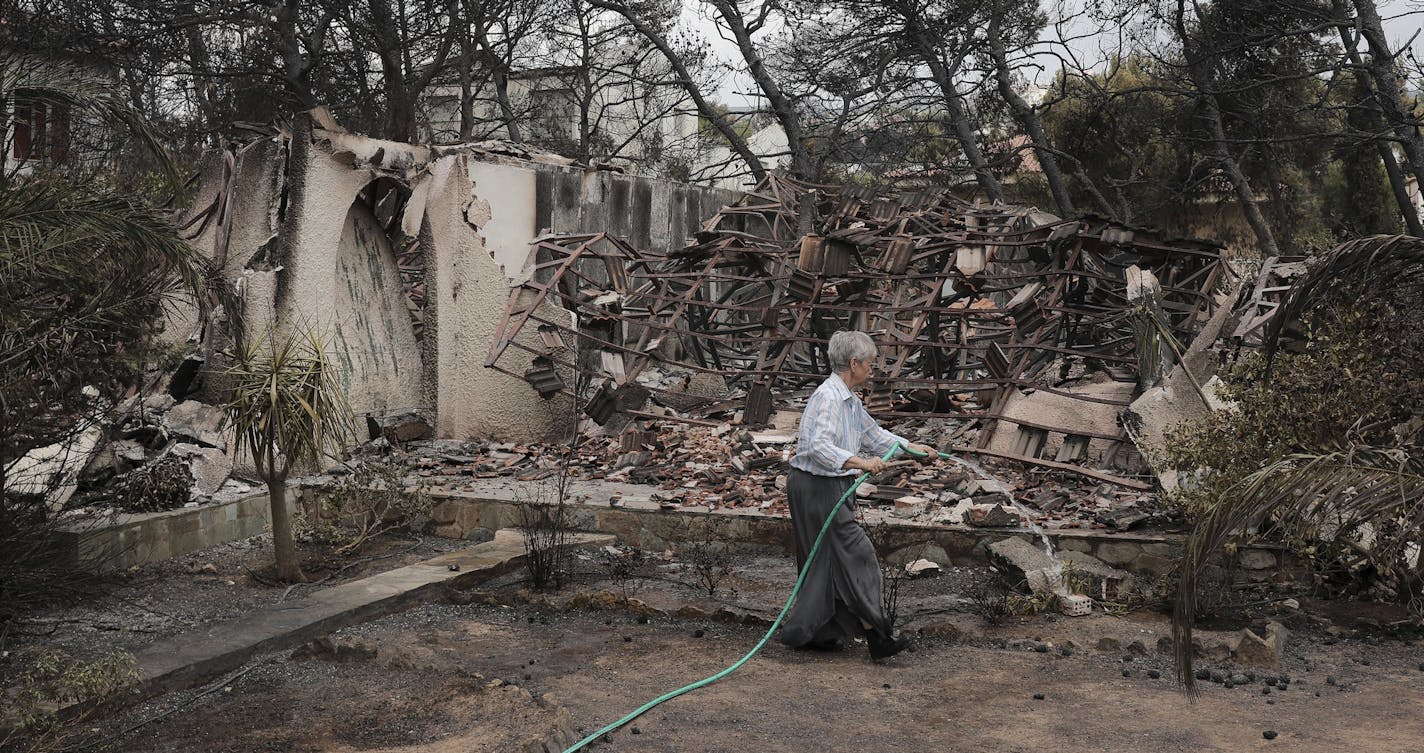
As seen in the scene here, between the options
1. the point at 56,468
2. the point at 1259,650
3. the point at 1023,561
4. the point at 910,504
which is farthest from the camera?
the point at 910,504

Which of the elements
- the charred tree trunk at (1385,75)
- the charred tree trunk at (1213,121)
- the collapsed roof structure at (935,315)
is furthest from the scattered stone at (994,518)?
the charred tree trunk at (1213,121)

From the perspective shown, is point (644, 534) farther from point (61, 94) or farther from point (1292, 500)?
point (1292, 500)

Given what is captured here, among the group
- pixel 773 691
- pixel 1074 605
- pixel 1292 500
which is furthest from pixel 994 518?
pixel 1292 500

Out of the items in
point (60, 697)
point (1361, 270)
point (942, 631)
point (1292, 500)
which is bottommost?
point (942, 631)

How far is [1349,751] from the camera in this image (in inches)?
197

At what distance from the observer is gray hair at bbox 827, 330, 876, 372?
6.46 m

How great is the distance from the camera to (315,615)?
6.83 metres

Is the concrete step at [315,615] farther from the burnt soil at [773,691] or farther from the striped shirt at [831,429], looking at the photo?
the striped shirt at [831,429]

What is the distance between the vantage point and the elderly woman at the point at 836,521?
20.9 feet

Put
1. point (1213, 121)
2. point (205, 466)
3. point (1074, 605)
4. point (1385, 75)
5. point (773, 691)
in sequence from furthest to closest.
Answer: point (1213, 121), point (1385, 75), point (205, 466), point (1074, 605), point (773, 691)

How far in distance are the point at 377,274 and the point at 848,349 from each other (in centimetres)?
683

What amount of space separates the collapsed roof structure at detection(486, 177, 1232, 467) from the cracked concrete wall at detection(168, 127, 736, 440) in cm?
41

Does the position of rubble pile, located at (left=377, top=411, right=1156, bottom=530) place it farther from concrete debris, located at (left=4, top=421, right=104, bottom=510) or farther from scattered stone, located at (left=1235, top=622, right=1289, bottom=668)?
concrete debris, located at (left=4, top=421, right=104, bottom=510)

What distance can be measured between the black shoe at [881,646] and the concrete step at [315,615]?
276cm
